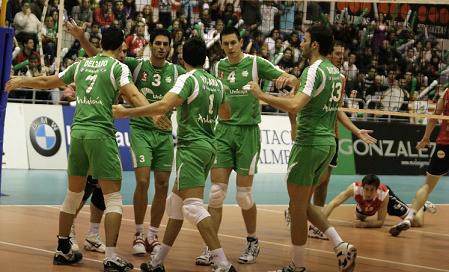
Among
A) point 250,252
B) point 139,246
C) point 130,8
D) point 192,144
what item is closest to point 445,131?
point 250,252

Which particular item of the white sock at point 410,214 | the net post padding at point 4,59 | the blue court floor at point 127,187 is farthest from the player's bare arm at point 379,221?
the net post padding at point 4,59

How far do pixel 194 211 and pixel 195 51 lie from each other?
1497mm

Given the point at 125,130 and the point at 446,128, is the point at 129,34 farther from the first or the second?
the point at 446,128

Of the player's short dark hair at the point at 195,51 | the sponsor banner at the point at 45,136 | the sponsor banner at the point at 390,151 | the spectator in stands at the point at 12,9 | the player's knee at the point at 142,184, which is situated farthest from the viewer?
the sponsor banner at the point at 390,151

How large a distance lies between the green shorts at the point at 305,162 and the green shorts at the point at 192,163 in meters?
0.85

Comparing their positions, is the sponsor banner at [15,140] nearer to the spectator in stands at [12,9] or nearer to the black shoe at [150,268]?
the spectator in stands at [12,9]

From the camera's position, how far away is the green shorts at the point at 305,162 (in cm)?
914

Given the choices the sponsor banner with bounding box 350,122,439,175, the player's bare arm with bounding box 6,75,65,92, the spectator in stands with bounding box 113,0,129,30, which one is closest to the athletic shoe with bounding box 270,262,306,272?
the player's bare arm with bounding box 6,75,65,92

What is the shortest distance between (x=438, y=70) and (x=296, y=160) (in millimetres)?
18726

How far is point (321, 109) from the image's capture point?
9.20m

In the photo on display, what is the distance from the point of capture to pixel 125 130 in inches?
792

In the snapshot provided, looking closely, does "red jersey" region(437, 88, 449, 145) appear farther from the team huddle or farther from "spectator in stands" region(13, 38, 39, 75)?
"spectator in stands" region(13, 38, 39, 75)

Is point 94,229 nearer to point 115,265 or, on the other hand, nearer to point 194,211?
point 115,265

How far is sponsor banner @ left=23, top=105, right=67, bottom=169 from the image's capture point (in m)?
19.1
